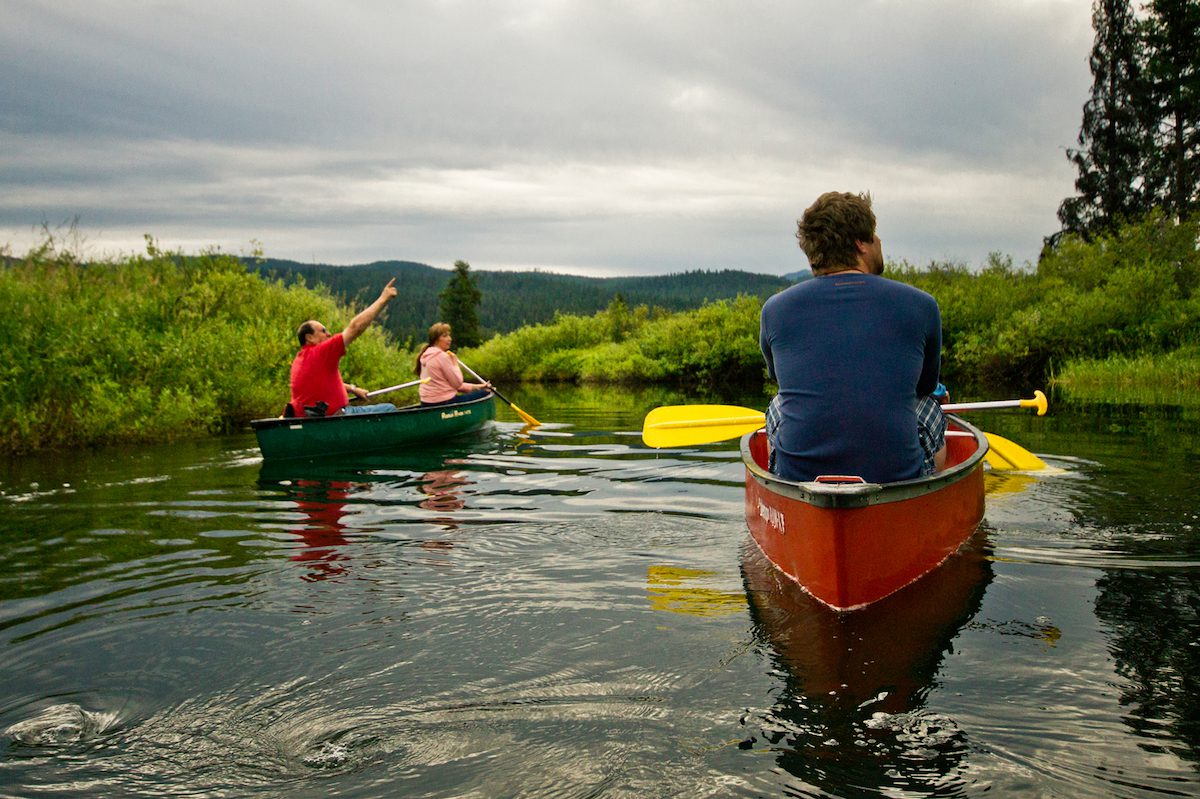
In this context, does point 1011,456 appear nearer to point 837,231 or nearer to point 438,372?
point 837,231

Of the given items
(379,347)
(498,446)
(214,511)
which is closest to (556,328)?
(379,347)

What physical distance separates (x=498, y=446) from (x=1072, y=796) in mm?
10024

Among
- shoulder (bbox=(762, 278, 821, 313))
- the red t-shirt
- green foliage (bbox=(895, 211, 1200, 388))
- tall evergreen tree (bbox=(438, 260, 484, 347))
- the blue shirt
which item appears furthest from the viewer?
tall evergreen tree (bbox=(438, 260, 484, 347))

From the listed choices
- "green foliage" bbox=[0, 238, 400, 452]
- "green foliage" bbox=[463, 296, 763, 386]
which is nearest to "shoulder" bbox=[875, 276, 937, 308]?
"green foliage" bbox=[0, 238, 400, 452]

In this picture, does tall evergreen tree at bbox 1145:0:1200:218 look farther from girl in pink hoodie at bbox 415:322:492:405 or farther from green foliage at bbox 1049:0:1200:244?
girl in pink hoodie at bbox 415:322:492:405

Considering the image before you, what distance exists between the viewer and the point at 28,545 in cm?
574

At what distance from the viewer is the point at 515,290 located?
18588 cm

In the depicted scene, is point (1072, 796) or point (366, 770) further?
point (366, 770)

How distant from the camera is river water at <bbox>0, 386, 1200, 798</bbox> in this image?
2525 mm

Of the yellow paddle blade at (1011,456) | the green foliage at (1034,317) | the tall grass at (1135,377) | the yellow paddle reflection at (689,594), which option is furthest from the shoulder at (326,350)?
the green foliage at (1034,317)

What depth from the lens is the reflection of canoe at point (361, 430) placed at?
9586mm

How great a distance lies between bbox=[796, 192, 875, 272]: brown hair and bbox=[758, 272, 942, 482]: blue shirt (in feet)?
0.72

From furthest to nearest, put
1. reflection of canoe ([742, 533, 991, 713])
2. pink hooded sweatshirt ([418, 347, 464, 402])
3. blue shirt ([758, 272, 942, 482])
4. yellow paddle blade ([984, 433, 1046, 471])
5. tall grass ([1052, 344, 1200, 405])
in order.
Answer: tall grass ([1052, 344, 1200, 405])
pink hooded sweatshirt ([418, 347, 464, 402])
yellow paddle blade ([984, 433, 1046, 471])
blue shirt ([758, 272, 942, 482])
reflection of canoe ([742, 533, 991, 713])

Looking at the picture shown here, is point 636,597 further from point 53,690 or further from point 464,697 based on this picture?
point 53,690
